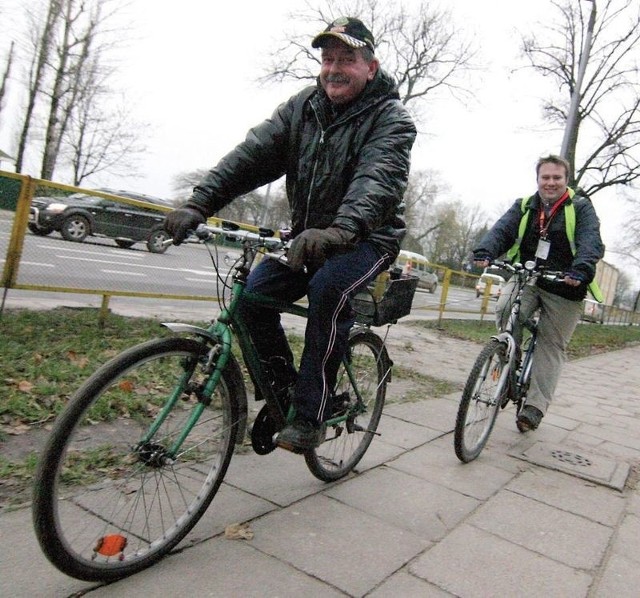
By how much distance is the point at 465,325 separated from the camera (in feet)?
44.7

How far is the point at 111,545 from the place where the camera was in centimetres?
201

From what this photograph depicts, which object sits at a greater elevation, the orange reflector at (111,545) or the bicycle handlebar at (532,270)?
the bicycle handlebar at (532,270)

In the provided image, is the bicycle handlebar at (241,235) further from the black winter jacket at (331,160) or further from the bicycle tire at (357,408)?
the bicycle tire at (357,408)

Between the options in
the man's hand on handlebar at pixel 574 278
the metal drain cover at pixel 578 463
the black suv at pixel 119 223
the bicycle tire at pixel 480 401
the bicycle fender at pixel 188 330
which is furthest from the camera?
the black suv at pixel 119 223

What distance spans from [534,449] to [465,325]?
956 cm

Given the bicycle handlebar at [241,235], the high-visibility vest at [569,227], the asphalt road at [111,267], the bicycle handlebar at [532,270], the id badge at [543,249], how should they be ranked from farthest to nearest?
the asphalt road at [111,267] < the id badge at [543,249] < the high-visibility vest at [569,227] < the bicycle handlebar at [532,270] < the bicycle handlebar at [241,235]

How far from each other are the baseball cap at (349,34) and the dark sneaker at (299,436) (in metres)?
1.59

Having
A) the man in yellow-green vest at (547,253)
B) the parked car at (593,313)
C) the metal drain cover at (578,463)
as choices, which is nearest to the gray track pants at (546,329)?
the man in yellow-green vest at (547,253)

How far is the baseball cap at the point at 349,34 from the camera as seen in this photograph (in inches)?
97.3

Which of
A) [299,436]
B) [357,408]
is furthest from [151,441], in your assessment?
[357,408]

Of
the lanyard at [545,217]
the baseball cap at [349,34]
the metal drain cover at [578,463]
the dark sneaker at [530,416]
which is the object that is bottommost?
the metal drain cover at [578,463]

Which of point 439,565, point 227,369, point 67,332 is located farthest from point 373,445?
point 67,332

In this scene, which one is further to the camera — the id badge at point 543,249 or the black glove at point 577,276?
the id badge at point 543,249

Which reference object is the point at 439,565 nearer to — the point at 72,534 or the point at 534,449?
the point at 72,534
